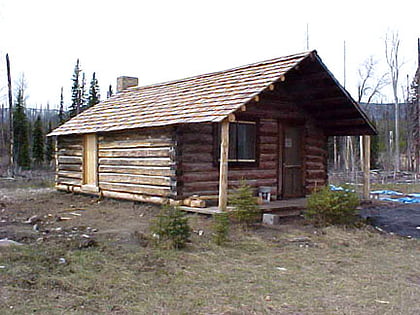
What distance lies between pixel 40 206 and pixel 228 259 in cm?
863

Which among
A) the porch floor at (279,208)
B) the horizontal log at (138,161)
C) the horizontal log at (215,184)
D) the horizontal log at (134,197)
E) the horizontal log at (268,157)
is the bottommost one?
the porch floor at (279,208)

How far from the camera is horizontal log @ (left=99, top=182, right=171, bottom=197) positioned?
12700 millimetres

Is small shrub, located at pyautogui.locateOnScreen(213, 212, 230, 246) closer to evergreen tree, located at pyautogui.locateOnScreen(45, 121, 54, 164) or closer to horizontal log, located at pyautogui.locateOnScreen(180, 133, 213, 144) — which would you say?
horizontal log, located at pyautogui.locateOnScreen(180, 133, 213, 144)

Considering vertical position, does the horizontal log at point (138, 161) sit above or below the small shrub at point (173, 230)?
above

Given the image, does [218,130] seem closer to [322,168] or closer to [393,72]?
[322,168]

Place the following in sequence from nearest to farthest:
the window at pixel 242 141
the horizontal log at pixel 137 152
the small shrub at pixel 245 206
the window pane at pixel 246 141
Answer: the small shrub at pixel 245 206 → the horizontal log at pixel 137 152 → the window at pixel 242 141 → the window pane at pixel 246 141

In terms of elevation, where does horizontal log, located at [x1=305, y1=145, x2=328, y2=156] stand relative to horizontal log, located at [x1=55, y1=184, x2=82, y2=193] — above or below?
above

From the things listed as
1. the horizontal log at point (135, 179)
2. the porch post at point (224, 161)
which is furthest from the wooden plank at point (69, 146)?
the porch post at point (224, 161)

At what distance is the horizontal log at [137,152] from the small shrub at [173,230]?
4331 millimetres

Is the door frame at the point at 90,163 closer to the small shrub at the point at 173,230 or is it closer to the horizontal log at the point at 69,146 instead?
the horizontal log at the point at 69,146

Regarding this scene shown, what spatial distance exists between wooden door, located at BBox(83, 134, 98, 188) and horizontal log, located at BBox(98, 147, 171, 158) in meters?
0.52

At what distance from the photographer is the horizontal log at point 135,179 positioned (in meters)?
12.7

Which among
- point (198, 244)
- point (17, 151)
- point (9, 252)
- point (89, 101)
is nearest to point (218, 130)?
point (198, 244)

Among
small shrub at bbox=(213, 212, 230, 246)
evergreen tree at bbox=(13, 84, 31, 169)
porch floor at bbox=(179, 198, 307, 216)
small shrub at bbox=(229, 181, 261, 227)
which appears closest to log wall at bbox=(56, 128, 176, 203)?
porch floor at bbox=(179, 198, 307, 216)
